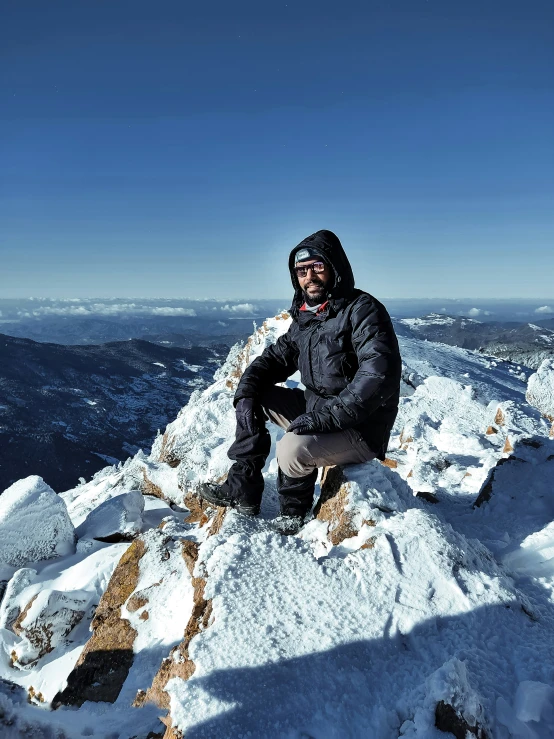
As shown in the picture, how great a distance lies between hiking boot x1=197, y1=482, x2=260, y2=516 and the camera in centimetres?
524

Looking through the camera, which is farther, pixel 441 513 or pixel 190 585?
pixel 441 513

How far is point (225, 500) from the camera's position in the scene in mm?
5398

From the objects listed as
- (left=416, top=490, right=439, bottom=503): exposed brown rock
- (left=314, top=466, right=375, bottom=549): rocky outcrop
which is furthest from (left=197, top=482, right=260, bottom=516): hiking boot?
(left=416, top=490, right=439, bottom=503): exposed brown rock

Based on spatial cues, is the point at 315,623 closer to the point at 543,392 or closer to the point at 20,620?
the point at 20,620

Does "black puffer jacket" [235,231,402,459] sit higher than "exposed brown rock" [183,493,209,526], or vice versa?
"black puffer jacket" [235,231,402,459]

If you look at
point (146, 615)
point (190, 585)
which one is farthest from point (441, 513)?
point (146, 615)

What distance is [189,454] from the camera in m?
10.3

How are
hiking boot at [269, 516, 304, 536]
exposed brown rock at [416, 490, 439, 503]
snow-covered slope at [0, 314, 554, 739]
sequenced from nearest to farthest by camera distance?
snow-covered slope at [0, 314, 554, 739] → hiking boot at [269, 516, 304, 536] → exposed brown rock at [416, 490, 439, 503]

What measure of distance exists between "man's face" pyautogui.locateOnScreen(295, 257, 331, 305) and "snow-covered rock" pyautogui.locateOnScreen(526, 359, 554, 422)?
10.4m

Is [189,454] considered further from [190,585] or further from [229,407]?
[190,585]

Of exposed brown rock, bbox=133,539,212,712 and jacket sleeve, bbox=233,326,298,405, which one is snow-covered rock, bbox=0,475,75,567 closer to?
jacket sleeve, bbox=233,326,298,405

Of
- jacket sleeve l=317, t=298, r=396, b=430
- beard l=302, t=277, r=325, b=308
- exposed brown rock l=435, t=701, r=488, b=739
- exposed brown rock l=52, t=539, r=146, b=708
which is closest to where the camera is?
exposed brown rock l=435, t=701, r=488, b=739

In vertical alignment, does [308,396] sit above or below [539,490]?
above

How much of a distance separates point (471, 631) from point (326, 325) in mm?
3365
